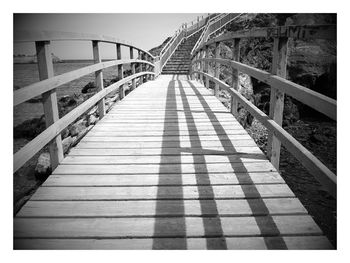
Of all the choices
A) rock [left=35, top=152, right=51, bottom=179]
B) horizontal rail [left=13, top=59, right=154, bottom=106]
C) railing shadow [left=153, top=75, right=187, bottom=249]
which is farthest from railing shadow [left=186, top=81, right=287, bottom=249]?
rock [left=35, top=152, right=51, bottom=179]

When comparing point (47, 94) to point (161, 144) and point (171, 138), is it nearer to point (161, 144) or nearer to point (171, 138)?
point (161, 144)

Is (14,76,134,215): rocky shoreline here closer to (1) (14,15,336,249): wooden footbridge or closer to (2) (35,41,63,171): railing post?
(2) (35,41,63,171): railing post

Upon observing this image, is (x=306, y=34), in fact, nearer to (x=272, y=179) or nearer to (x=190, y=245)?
(x=272, y=179)

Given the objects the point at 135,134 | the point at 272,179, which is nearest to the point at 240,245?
the point at 272,179

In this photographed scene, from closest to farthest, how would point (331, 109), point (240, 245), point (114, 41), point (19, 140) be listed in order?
point (331, 109) → point (240, 245) → point (114, 41) → point (19, 140)

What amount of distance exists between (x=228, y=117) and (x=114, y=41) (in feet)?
8.02

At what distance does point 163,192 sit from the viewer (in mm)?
2180

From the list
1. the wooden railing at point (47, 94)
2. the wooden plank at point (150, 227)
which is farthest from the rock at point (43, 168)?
the wooden plank at point (150, 227)

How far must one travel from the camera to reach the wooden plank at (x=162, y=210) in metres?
1.91

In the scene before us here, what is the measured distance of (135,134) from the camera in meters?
3.59

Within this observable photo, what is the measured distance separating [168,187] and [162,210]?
Result: 0.33 m

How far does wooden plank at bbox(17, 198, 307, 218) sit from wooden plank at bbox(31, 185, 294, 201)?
0.06 m

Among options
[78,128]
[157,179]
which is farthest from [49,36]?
[78,128]

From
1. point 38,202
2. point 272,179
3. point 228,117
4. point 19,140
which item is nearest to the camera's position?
point 38,202
